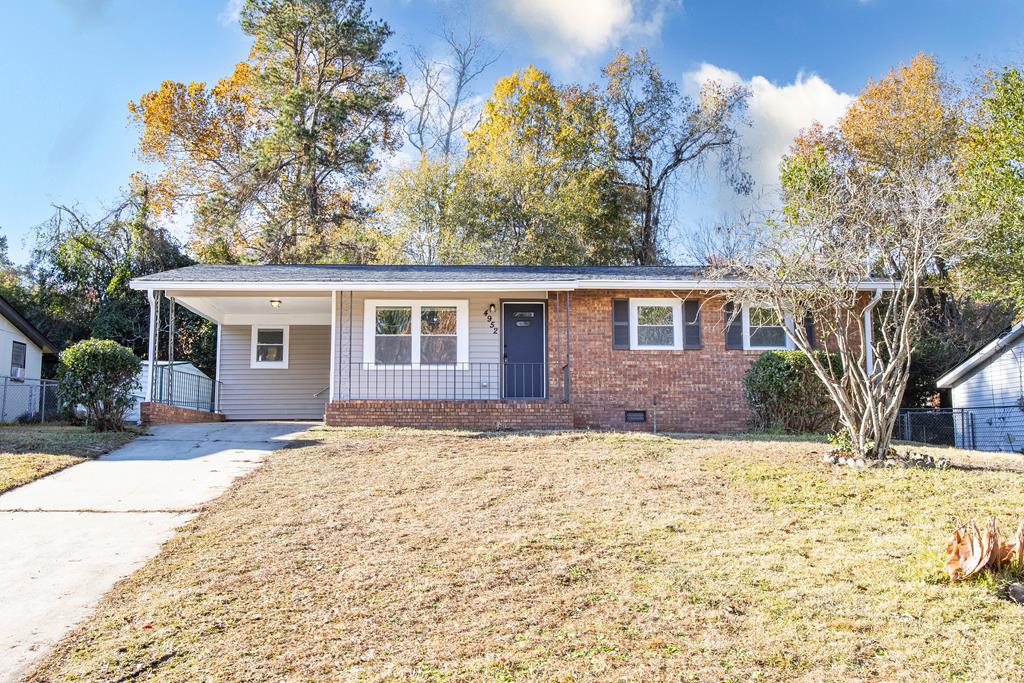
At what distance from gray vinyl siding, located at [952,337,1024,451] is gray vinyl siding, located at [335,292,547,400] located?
9930mm

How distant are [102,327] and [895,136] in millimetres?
23314

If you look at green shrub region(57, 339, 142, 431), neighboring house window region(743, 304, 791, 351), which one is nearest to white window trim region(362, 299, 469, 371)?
green shrub region(57, 339, 142, 431)

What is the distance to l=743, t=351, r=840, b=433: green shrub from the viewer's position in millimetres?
13164

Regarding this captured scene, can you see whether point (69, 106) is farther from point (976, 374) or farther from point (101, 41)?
point (976, 374)

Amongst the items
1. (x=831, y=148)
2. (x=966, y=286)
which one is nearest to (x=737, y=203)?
(x=831, y=148)

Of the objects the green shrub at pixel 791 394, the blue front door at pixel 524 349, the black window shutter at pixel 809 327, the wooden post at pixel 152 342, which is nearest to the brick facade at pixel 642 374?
the blue front door at pixel 524 349

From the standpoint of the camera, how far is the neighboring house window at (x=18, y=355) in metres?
19.9

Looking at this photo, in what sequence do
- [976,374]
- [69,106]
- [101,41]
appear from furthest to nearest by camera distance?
[69,106] < [976,374] < [101,41]

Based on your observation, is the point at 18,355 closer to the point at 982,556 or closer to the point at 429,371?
the point at 429,371

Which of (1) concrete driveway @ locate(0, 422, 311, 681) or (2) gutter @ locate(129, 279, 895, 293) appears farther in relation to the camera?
(2) gutter @ locate(129, 279, 895, 293)

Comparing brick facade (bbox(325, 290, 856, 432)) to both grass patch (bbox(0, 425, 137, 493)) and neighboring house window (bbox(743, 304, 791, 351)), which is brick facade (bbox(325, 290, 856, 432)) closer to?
neighboring house window (bbox(743, 304, 791, 351))

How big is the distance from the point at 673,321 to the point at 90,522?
1051 cm

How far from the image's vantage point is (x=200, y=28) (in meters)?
19.9

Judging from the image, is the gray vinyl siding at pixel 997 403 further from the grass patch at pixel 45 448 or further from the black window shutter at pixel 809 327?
the grass patch at pixel 45 448
